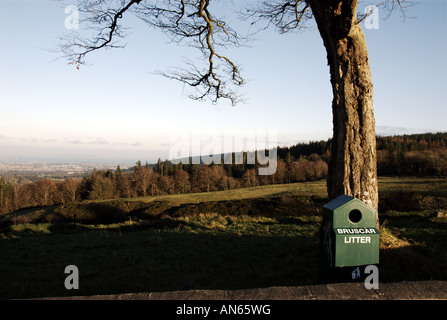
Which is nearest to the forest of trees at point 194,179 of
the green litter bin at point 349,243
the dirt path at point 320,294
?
the dirt path at point 320,294

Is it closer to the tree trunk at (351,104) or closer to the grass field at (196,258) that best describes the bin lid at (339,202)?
the grass field at (196,258)

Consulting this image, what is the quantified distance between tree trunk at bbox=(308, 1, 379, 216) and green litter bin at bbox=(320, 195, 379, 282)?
1.95 metres

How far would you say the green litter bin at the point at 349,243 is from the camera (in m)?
3.21

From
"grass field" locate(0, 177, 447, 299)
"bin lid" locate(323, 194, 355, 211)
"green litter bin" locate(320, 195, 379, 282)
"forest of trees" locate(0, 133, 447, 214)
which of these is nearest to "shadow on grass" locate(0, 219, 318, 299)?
"grass field" locate(0, 177, 447, 299)

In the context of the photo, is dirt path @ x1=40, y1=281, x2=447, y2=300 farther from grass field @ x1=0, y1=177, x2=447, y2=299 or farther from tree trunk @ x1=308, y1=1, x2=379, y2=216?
tree trunk @ x1=308, y1=1, x2=379, y2=216

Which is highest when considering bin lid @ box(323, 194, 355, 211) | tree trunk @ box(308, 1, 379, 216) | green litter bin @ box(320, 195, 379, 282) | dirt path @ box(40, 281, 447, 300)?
tree trunk @ box(308, 1, 379, 216)

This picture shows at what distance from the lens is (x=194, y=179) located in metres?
72.3

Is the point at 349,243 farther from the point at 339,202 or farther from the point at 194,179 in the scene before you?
the point at 194,179

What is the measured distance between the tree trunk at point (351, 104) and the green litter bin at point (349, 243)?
195 cm

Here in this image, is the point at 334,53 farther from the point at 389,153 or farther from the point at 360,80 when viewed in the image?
the point at 389,153

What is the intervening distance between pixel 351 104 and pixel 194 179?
68.1m

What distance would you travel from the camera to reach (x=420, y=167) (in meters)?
63.8

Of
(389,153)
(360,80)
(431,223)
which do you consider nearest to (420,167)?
(389,153)

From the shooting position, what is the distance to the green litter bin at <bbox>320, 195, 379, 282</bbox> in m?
3.21
